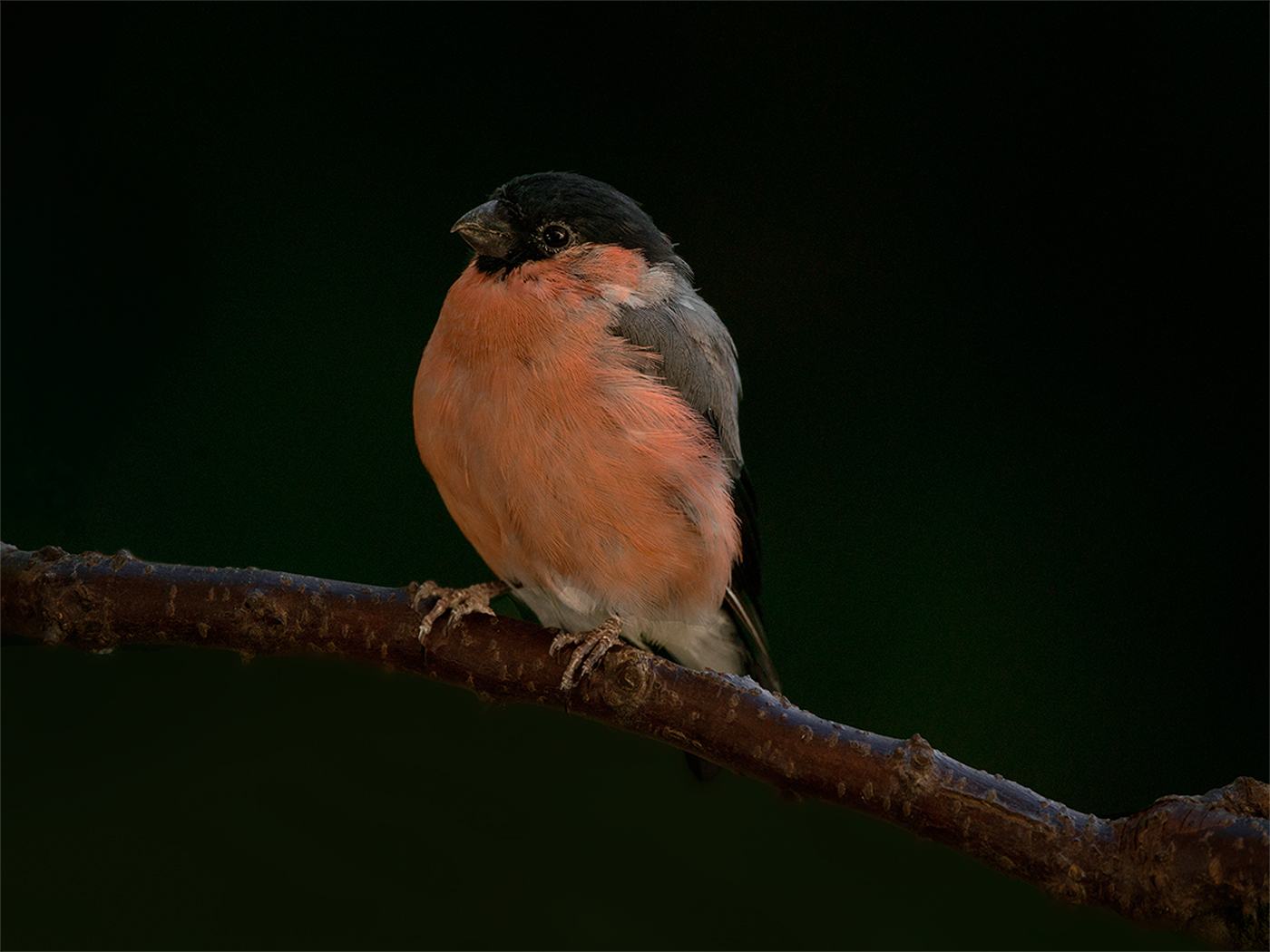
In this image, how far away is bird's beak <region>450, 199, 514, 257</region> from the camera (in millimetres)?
1266

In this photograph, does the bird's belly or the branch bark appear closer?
the branch bark

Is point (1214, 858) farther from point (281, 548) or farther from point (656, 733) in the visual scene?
point (281, 548)

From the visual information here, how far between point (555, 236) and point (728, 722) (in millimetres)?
620

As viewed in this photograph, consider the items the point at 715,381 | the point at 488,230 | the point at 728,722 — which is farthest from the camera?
the point at 715,381

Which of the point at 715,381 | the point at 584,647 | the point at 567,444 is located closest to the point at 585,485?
the point at 567,444

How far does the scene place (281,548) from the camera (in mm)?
1671

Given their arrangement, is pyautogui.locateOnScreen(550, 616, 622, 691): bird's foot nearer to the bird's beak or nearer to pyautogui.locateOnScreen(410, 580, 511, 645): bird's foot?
pyautogui.locateOnScreen(410, 580, 511, 645): bird's foot

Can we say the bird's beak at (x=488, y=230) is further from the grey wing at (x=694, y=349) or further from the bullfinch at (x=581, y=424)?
the grey wing at (x=694, y=349)

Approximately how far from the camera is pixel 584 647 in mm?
1176

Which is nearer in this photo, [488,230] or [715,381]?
[488,230]

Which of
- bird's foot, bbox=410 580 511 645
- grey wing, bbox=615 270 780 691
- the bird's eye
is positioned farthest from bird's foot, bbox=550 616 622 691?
the bird's eye

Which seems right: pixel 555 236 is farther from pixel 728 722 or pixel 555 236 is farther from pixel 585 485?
pixel 728 722

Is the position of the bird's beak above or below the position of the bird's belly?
above

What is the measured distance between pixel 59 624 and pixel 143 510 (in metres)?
0.46
